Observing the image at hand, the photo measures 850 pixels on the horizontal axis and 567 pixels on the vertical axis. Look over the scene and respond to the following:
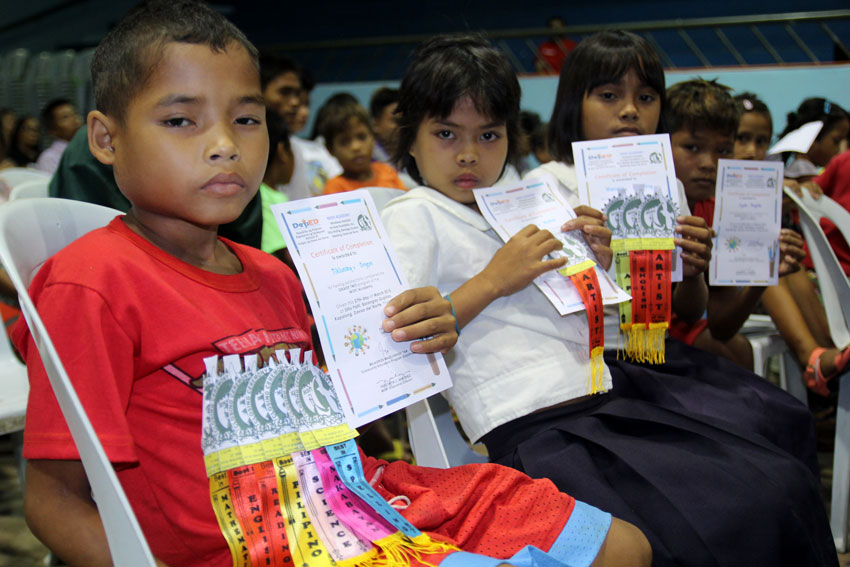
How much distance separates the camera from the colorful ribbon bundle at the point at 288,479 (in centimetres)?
90

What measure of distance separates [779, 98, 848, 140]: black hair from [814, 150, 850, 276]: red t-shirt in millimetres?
492

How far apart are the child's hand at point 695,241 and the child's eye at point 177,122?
3.51ft

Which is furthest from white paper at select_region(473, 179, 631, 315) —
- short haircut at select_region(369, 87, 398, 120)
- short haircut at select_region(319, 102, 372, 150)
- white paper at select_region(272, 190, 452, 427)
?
short haircut at select_region(369, 87, 398, 120)

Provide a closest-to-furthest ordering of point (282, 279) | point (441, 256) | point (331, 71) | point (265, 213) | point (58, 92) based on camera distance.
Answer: point (282, 279), point (441, 256), point (265, 213), point (58, 92), point (331, 71)

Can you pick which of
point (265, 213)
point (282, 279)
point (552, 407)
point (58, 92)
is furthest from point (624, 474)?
point (58, 92)

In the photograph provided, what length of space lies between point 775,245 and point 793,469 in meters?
0.76

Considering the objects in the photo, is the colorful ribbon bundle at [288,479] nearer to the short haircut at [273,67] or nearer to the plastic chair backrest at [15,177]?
the plastic chair backrest at [15,177]

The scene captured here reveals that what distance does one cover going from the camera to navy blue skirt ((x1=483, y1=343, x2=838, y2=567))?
1.18 m

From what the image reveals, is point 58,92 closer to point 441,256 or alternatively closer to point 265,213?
point 265,213

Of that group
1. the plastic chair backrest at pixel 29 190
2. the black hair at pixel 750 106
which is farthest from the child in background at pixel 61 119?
the black hair at pixel 750 106

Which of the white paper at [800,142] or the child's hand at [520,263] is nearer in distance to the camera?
the child's hand at [520,263]

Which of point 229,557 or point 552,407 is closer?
point 229,557

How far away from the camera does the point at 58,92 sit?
7.19m

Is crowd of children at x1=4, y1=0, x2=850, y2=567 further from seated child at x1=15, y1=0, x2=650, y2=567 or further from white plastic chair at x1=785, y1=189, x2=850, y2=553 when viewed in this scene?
white plastic chair at x1=785, y1=189, x2=850, y2=553
